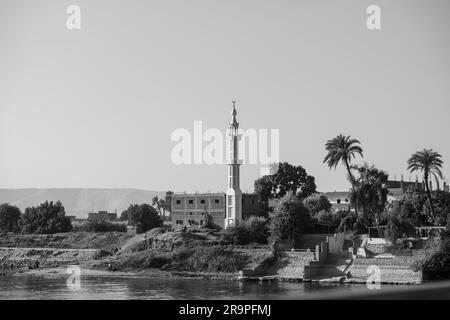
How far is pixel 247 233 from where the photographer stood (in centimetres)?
10394

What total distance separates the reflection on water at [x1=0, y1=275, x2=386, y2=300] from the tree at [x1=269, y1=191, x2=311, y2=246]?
457 inches

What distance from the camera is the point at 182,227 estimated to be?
4609 inches

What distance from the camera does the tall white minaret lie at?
109 m

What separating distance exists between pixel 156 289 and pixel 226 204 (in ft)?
112

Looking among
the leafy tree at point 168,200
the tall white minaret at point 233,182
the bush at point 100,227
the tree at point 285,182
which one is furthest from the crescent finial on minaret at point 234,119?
the leafy tree at point 168,200

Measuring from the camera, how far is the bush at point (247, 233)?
10306cm

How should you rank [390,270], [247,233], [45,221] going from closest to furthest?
[390,270]
[247,233]
[45,221]

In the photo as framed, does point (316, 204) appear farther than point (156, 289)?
Yes

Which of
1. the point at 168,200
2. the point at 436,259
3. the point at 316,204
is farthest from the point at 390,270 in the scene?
the point at 168,200

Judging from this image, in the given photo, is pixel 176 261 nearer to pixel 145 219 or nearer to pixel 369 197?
pixel 369 197

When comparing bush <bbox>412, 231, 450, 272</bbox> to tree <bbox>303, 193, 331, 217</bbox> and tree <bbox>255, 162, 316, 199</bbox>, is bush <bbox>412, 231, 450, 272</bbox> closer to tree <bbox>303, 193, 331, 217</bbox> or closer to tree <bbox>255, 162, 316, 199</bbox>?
tree <bbox>303, 193, 331, 217</bbox>

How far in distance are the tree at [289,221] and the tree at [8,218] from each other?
7002 cm
